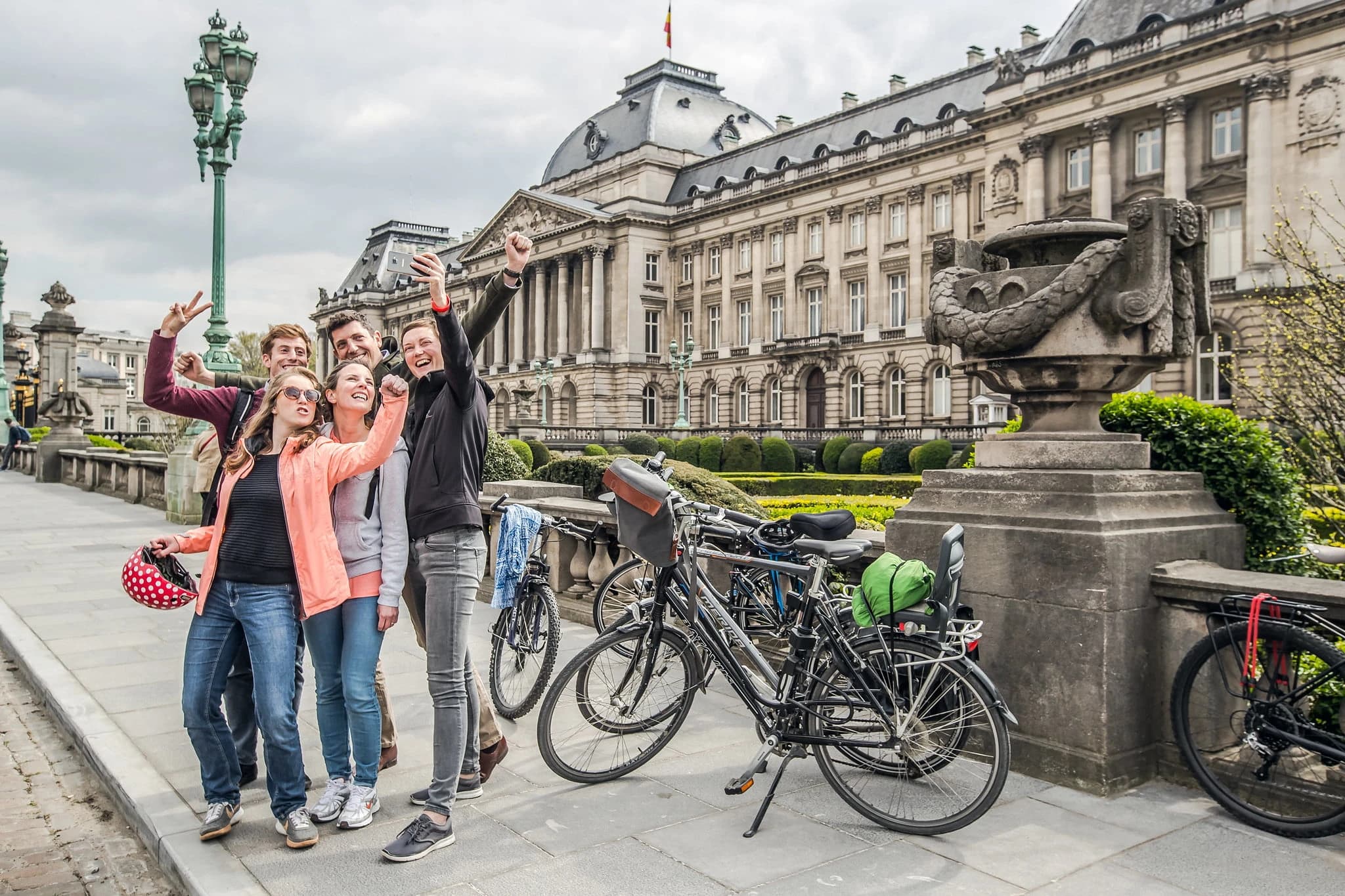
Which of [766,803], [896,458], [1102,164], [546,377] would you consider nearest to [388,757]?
[766,803]

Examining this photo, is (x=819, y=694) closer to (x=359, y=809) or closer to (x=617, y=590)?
(x=359, y=809)

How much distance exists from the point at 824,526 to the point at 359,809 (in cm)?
236

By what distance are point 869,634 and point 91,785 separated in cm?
406

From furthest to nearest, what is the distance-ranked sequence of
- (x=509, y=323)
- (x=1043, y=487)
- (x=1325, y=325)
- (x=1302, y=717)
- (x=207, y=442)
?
(x=509, y=323) → (x=1325, y=325) → (x=207, y=442) → (x=1043, y=487) → (x=1302, y=717)

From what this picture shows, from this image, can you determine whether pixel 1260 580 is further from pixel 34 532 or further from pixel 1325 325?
pixel 34 532

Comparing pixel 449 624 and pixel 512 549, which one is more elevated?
pixel 512 549

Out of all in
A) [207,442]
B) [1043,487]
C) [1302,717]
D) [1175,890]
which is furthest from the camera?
[207,442]

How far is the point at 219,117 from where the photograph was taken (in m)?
16.4

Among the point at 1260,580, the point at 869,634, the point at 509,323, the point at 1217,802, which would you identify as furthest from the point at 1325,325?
the point at 509,323

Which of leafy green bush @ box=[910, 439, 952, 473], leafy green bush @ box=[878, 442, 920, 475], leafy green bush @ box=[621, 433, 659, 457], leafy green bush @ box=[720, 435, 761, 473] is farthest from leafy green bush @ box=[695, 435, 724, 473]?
leafy green bush @ box=[910, 439, 952, 473]

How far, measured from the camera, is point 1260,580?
4.51m

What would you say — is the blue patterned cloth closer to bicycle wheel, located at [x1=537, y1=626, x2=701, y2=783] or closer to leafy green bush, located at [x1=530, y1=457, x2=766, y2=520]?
bicycle wheel, located at [x1=537, y1=626, x2=701, y2=783]

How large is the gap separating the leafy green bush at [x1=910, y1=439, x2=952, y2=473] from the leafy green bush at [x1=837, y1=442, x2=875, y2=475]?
4114 mm

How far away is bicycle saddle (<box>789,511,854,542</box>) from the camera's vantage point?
4707 mm
